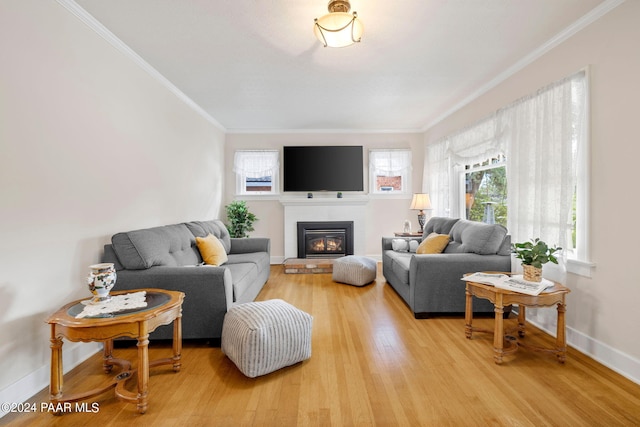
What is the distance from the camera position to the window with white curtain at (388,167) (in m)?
5.94

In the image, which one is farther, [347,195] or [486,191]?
[347,195]

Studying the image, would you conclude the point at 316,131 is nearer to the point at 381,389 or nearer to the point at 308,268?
the point at 308,268

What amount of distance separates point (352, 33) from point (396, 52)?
0.81m

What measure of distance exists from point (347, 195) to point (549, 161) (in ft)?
11.8

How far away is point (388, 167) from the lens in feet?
19.5

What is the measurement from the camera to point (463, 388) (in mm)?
1940

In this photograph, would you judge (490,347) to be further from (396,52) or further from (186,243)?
(186,243)

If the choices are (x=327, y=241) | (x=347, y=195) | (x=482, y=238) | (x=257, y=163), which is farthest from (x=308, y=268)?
(x=482, y=238)

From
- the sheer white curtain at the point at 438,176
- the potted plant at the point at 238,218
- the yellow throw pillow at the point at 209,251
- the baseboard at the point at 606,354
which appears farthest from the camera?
the potted plant at the point at 238,218

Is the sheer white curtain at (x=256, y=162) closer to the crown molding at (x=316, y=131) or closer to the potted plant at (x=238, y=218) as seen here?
the crown molding at (x=316, y=131)

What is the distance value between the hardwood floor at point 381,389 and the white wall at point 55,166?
0.50 m

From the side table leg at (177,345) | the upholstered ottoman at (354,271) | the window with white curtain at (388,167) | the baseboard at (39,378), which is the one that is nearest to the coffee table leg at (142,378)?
the side table leg at (177,345)

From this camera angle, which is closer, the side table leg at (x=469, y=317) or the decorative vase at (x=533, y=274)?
the decorative vase at (x=533, y=274)

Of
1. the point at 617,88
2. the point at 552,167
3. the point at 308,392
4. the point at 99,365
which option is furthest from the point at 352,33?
the point at 99,365
